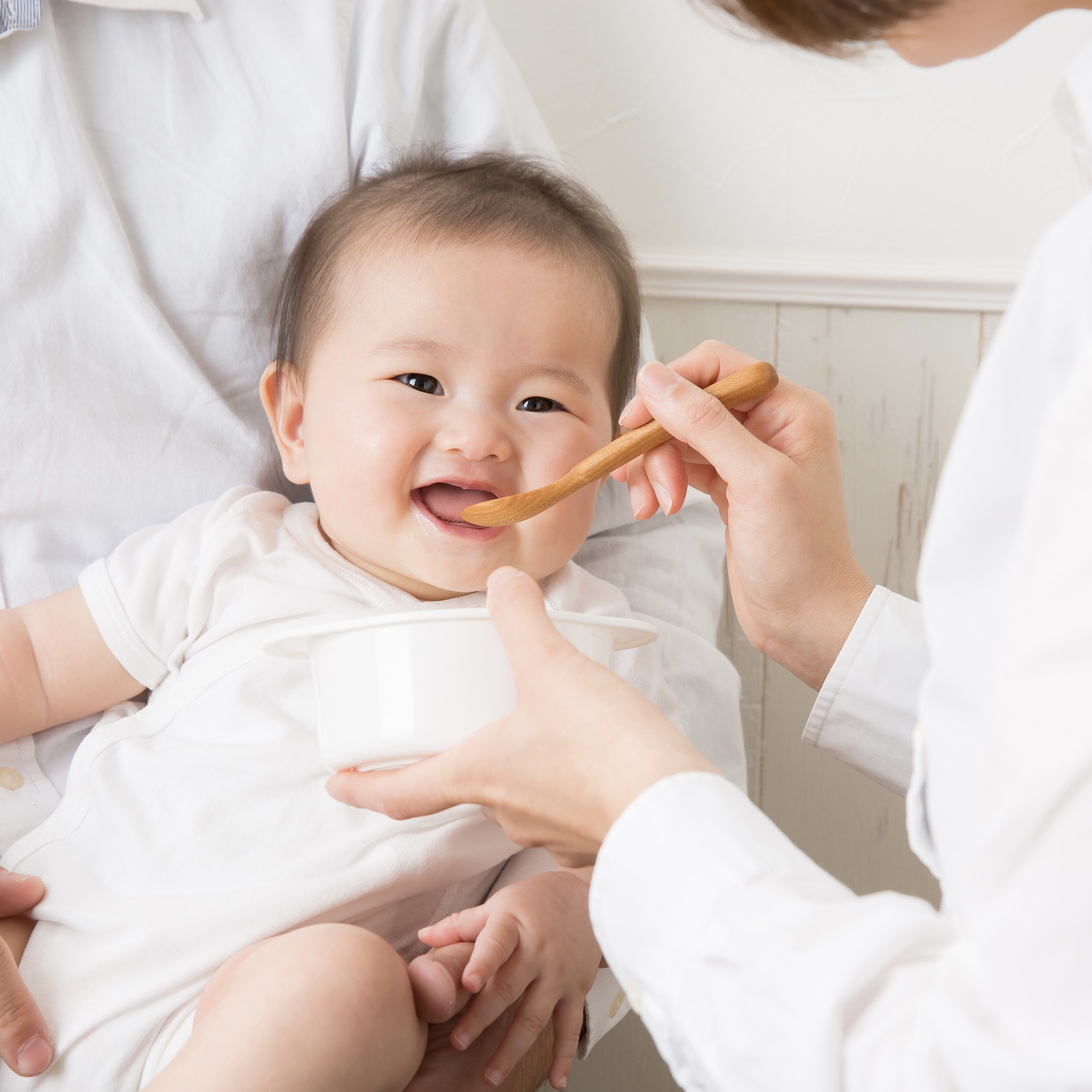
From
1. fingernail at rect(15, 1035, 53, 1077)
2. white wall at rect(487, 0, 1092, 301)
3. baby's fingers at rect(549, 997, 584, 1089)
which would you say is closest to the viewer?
fingernail at rect(15, 1035, 53, 1077)

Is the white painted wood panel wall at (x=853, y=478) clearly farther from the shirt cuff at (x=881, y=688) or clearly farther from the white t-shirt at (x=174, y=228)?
the shirt cuff at (x=881, y=688)

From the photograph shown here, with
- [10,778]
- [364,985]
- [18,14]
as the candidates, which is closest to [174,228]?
[18,14]

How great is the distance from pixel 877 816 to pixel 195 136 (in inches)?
47.4

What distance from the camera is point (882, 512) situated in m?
1.34

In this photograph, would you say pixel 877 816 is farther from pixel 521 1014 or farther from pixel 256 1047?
pixel 256 1047

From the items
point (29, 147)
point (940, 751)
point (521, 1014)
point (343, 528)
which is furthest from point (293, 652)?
point (29, 147)

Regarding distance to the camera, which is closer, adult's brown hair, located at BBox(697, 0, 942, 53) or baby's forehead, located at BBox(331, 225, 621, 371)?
adult's brown hair, located at BBox(697, 0, 942, 53)

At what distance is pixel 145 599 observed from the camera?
3.04 feet

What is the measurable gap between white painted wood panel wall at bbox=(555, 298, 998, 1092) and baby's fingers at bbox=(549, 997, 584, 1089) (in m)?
0.58

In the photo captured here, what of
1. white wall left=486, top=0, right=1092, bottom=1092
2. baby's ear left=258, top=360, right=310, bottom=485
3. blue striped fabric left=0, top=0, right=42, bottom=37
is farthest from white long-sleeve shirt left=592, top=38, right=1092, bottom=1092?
blue striped fabric left=0, top=0, right=42, bottom=37

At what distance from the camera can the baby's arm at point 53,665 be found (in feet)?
2.95

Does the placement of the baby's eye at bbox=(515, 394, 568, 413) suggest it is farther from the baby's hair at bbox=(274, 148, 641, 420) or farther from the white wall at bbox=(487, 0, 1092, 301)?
the white wall at bbox=(487, 0, 1092, 301)

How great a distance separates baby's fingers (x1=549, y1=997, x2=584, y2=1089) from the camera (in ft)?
2.69

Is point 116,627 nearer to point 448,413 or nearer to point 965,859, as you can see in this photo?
point 448,413
